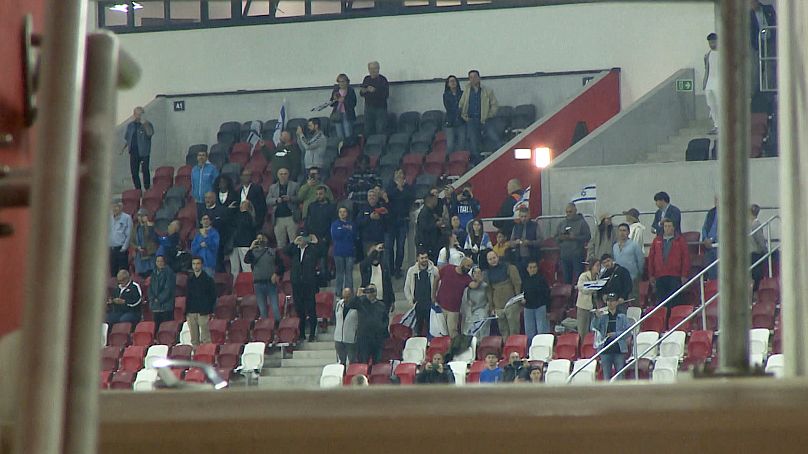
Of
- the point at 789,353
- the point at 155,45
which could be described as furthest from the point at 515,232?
the point at 789,353

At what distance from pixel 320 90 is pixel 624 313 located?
11.0 feet

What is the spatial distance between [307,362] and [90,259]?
669 cm

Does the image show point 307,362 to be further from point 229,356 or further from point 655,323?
point 655,323

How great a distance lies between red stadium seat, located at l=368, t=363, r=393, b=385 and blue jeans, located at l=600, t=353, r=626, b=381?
45.2 inches

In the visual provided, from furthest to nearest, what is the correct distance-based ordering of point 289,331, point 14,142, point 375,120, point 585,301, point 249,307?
point 375,120 < point 249,307 < point 289,331 < point 585,301 < point 14,142

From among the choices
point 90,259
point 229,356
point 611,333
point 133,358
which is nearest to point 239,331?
point 229,356

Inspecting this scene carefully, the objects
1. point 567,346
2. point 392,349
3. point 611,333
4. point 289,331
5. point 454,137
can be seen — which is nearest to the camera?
point 611,333

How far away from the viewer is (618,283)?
6.36m

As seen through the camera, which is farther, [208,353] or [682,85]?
[682,85]

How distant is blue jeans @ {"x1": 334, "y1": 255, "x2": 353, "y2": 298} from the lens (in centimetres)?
703

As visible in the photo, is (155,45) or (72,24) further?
(155,45)

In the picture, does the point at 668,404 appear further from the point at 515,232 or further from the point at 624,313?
the point at 515,232

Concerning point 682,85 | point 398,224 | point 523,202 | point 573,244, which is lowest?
point 573,244

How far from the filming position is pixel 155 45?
9141mm
